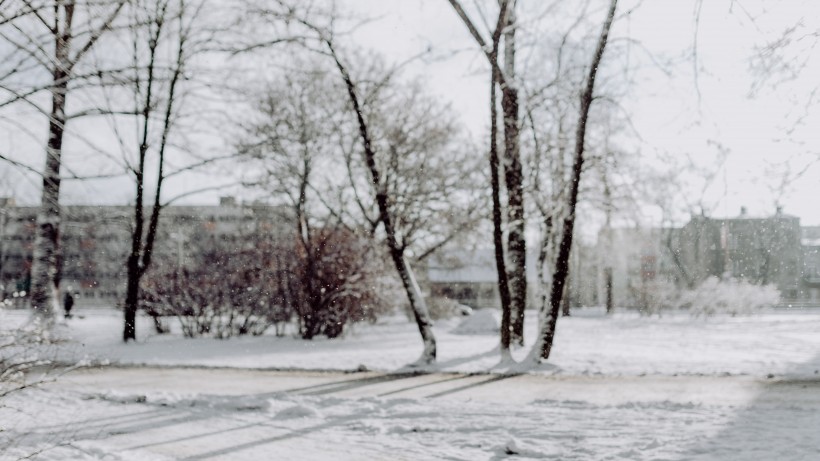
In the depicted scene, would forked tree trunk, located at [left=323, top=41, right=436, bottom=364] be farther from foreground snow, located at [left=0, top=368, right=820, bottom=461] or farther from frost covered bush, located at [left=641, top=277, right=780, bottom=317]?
frost covered bush, located at [left=641, top=277, right=780, bottom=317]

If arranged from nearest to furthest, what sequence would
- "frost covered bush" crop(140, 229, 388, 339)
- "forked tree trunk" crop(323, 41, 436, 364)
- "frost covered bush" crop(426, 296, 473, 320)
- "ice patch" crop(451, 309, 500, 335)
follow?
"forked tree trunk" crop(323, 41, 436, 364), "frost covered bush" crop(140, 229, 388, 339), "ice patch" crop(451, 309, 500, 335), "frost covered bush" crop(426, 296, 473, 320)

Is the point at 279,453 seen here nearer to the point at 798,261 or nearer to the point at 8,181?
the point at 8,181

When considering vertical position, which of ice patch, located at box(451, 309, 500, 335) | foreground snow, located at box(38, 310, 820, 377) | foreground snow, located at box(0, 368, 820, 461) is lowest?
foreground snow, located at box(0, 368, 820, 461)

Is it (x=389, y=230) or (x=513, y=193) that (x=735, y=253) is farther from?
(x=389, y=230)

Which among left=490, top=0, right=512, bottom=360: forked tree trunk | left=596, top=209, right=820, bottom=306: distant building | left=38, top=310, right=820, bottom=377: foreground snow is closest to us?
left=38, top=310, right=820, bottom=377: foreground snow

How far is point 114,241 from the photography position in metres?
62.8

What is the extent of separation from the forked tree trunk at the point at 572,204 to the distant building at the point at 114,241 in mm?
9339

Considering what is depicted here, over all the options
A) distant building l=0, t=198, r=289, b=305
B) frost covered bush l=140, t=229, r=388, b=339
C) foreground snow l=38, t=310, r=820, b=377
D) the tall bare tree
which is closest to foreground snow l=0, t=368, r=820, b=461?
foreground snow l=38, t=310, r=820, b=377

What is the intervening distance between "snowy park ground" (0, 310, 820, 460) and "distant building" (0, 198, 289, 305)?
4.25m

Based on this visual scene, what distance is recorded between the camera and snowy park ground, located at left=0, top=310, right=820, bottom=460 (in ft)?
22.7

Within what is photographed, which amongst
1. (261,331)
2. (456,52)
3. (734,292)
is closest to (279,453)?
(456,52)

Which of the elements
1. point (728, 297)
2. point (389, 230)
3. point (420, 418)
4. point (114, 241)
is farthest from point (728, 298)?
point (114, 241)

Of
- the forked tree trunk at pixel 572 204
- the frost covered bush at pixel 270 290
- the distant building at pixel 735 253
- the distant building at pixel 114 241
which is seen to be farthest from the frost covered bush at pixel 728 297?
the forked tree trunk at pixel 572 204

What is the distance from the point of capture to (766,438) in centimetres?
693
